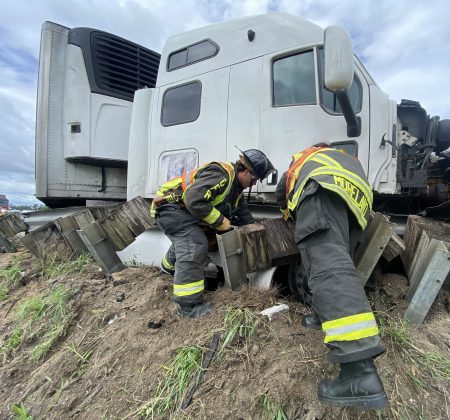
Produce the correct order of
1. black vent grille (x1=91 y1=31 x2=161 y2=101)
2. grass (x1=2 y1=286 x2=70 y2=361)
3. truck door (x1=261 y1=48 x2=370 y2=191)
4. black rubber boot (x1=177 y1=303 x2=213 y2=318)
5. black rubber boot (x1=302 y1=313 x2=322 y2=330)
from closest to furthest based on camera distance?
1. black rubber boot (x1=302 y1=313 x2=322 y2=330)
2. black rubber boot (x1=177 y1=303 x2=213 y2=318)
3. grass (x1=2 y1=286 x2=70 y2=361)
4. truck door (x1=261 y1=48 x2=370 y2=191)
5. black vent grille (x1=91 y1=31 x2=161 y2=101)

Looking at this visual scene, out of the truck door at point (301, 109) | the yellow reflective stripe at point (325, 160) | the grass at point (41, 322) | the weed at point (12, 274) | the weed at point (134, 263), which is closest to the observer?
the yellow reflective stripe at point (325, 160)

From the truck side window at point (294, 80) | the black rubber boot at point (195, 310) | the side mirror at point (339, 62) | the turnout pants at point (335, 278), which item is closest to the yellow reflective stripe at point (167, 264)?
the black rubber boot at point (195, 310)

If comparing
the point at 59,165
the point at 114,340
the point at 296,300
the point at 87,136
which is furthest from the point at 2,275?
the point at 296,300

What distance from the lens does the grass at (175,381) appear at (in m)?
1.81

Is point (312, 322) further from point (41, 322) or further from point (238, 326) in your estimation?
point (41, 322)

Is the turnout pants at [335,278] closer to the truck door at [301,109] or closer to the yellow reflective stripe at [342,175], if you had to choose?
the yellow reflective stripe at [342,175]

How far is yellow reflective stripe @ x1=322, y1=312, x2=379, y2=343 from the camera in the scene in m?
1.55

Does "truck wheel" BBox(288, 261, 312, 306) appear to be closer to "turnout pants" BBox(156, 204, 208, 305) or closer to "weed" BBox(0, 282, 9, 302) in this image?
"turnout pants" BBox(156, 204, 208, 305)

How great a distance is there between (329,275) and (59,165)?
4.25m

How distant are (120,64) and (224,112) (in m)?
2.45

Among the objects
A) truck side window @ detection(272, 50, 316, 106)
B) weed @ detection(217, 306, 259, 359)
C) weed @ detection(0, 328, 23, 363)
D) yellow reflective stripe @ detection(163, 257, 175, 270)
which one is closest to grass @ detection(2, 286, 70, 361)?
weed @ detection(0, 328, 23, 363)

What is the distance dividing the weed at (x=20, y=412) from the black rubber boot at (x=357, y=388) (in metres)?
1.66

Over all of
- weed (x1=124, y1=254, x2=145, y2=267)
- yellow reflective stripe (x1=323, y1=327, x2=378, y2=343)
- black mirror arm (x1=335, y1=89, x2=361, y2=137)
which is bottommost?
weed (x1=124, y1=254, x2=145, y2=267)

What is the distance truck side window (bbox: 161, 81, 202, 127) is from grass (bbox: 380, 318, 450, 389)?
269 centimetres
